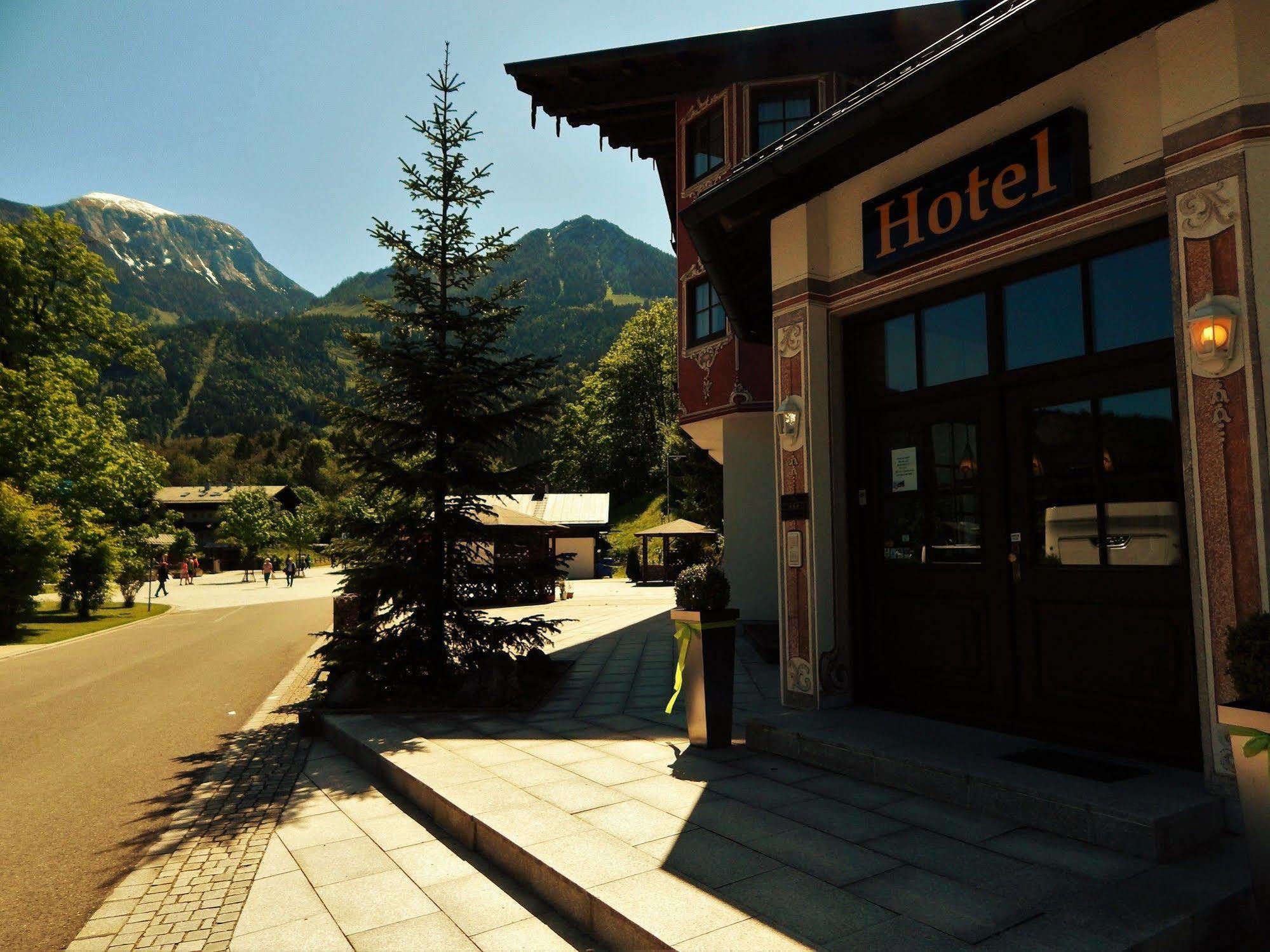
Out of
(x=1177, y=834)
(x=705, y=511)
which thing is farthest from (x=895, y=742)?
(x=705, y=511)

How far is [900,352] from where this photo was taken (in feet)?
19.9

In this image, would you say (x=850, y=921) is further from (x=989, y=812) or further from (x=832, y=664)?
(x=832, y=664)

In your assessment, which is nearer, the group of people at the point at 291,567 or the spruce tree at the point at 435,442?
the spruce tree at the point at 435,442

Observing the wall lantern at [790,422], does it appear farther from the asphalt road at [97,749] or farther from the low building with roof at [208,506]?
the low building with roof at [208,506]

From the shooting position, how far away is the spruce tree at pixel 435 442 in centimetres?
843

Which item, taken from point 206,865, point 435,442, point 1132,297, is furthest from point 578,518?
point 1132,297

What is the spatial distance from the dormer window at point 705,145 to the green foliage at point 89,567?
786 inches

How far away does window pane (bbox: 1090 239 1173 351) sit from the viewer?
14.2ft

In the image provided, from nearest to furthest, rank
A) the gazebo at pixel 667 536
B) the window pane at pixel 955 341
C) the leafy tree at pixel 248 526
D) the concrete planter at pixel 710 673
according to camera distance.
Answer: the window pane at pixel 955 341 < the concrete planter at pixel 710 673 < the gazebo at pixel 667 536 < the leafy tree at pixel 248 526

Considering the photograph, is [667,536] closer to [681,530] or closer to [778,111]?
[681,530]

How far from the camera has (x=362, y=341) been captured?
8.55 metres

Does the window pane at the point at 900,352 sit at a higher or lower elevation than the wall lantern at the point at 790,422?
higher

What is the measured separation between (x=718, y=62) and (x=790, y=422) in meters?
8.90

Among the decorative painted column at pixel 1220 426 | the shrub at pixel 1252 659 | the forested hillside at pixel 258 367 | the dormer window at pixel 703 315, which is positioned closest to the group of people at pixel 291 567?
the dormer window at pixel 703 315
